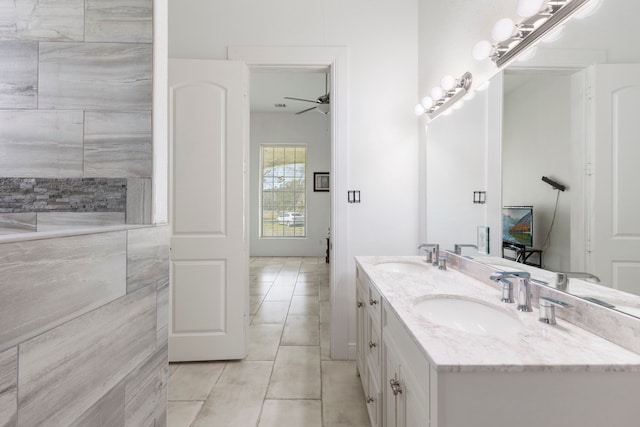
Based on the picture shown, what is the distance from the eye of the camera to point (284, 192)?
700 centimetres

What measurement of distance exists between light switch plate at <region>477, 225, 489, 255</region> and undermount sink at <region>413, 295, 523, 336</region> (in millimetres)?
439

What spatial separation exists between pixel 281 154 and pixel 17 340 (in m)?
6.67

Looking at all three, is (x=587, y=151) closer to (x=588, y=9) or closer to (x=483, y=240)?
(x=588, y=9)

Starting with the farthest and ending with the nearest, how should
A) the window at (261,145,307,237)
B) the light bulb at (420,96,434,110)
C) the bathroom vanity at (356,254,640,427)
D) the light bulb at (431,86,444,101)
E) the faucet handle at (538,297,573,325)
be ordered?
→ the window at (261,145,307,237), the light bulb at (420,96,434,110), the light bulb at (431,86,444,101), the faucet handle at (538,297,573,325), the bathroom vanity at (356,254,640,427)

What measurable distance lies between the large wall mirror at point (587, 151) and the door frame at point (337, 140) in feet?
4.32

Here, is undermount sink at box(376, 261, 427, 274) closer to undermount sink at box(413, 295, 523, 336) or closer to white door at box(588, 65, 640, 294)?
undermount sink at box(413, 295, 523, 336)

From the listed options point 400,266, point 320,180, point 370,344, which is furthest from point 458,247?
point 320,180

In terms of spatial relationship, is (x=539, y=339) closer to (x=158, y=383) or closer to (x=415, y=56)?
(x=158, y=383)

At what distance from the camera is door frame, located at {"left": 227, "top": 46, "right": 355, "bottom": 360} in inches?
91.9

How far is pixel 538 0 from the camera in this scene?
3.59 ft

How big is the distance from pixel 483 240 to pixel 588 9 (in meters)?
1.01

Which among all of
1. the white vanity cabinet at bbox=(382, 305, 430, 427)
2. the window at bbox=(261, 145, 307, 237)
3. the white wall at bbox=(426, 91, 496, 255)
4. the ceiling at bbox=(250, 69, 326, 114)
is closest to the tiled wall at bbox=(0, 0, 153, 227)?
the white vanity cabinet at bbox=(382, 305, 430, 427)

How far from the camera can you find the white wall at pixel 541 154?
0.99 metres

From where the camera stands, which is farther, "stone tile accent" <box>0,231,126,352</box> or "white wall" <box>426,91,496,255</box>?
"white wall" <box>426,91,496,255</box>
